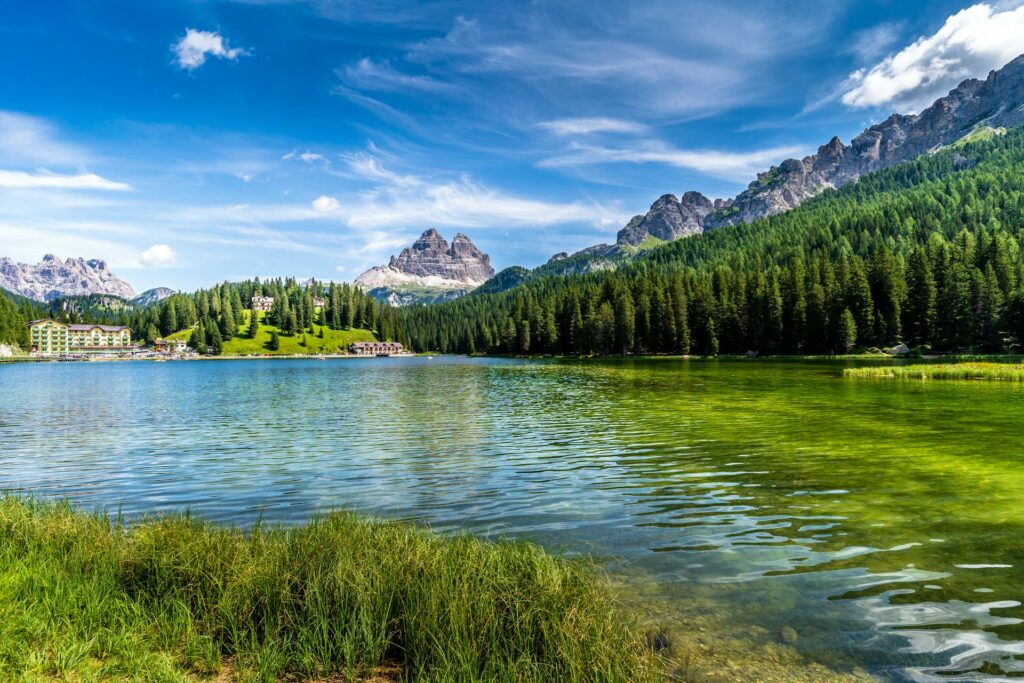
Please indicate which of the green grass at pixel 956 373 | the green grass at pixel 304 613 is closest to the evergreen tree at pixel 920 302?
the green grass at pixel 956 373

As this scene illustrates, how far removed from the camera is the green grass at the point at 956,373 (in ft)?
202

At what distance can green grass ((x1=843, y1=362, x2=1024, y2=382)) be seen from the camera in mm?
61438

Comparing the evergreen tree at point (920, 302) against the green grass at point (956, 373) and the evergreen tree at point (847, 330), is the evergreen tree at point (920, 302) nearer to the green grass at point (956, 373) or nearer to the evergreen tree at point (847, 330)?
the evergreen tree at point (847, 330)

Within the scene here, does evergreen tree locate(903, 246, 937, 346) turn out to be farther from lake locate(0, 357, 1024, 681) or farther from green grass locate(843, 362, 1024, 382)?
lake locate(0, 357, 1024, 681)

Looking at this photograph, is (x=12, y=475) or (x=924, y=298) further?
(x=924, y=298)

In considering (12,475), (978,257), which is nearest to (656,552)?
(12,475)

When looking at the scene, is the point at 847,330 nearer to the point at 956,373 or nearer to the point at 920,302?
the point at 920,302

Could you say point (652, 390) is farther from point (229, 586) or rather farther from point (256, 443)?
point (229, 586)

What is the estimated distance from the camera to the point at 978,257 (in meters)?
125

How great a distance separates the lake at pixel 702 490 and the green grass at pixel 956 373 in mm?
20368

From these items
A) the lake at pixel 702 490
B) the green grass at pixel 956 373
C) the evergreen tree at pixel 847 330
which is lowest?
the lake at pixel 702 490

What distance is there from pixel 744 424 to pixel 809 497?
16.6 metres

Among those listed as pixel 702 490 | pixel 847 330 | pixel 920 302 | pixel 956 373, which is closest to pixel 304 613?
pixel 702 490

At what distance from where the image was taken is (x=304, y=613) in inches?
334
